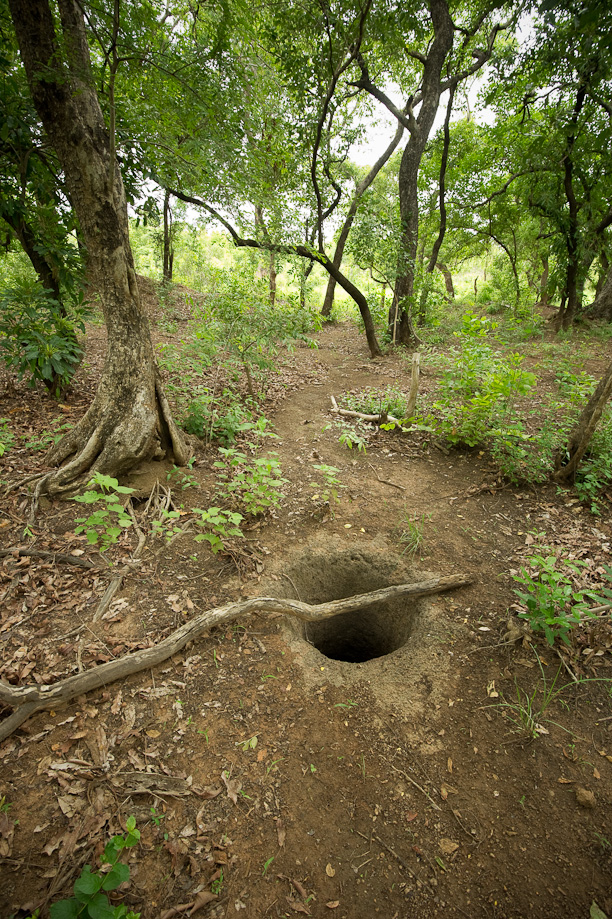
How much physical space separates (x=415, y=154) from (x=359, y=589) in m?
10.3

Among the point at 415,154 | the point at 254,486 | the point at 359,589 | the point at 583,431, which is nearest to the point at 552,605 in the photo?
the point at 359,589

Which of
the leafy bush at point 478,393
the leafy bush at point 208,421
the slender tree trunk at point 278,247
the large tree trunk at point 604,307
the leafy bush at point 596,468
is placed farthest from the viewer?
the large tree trunk at point 604,307

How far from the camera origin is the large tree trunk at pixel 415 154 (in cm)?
820

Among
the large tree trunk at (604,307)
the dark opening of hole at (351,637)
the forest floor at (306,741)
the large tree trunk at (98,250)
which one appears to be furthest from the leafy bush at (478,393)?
the large tree trunk at (604,307)

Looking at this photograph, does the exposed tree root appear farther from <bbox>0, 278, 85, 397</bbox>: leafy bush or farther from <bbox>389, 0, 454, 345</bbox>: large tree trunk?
<bbox>389, 0, 454, 345</bbox>: large tree trunk

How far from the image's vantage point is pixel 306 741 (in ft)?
7.95

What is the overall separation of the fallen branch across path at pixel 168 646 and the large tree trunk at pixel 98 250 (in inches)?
77.1

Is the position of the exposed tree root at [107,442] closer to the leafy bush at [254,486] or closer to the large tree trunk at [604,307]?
the leafy bush at [254,486]

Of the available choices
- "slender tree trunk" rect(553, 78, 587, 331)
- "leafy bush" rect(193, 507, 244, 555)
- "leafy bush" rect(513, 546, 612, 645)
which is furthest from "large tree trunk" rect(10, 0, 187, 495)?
"slender tree trunk" rect(553, 78, 587, 331)

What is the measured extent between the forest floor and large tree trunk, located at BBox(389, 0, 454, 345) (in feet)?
23.6

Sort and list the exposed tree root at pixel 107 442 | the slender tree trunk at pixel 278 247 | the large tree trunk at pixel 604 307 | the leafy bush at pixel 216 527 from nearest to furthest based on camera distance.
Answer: the leafy bush at pixel 216 527 < the exposed tree root at pixel 107 442 < the slender tree trunk at pixel 278 247 < the large tree trunk at pixel 604 307

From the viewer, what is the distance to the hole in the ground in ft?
12.0

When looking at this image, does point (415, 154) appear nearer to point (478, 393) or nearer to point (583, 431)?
point (478, 393)

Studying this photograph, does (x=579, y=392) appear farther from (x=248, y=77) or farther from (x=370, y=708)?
(x=248, y=77)
